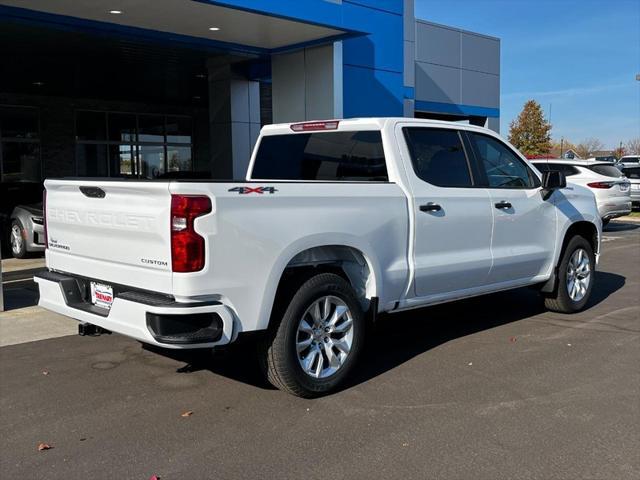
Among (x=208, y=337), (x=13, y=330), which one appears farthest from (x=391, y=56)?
(x=208, y=337)

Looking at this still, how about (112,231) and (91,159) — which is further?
(91,159)

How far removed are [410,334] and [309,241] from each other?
93.8 inches

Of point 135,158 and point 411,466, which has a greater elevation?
point 135,158

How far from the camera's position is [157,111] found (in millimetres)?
23391

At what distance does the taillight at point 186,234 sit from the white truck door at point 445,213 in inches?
79.5

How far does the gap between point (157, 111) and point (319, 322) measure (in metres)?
20.3

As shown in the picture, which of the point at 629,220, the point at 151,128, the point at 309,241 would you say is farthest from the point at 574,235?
the point at 151,128

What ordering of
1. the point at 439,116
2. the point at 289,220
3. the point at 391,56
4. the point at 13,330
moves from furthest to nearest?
1. the point at 439,116
2. the point at 391,56
3. the point at 13,330
4. the point at 289,220

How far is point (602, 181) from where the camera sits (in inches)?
642

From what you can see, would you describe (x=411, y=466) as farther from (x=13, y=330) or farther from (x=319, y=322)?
(x=13, y=330)

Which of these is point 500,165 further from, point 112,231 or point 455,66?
point 455,66

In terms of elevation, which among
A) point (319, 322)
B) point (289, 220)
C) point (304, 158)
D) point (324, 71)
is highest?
Result: point (324, 71)

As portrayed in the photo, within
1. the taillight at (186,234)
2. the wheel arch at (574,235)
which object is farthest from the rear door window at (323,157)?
the wheel arch at (574,235)

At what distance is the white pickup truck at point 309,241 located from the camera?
3955 mm
